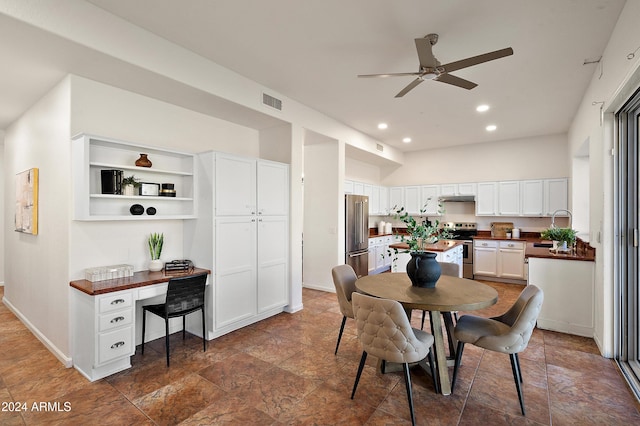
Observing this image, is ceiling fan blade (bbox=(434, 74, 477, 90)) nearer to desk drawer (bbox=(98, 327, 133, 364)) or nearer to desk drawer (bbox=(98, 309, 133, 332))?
desk drawer (bbox=(98, 309, 133, 332))

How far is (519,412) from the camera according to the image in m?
2.24

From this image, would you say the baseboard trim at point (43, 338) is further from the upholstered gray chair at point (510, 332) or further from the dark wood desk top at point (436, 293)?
the upholstered gray chair at point (510, 332)

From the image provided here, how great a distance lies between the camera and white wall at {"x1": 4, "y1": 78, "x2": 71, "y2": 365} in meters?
2.97

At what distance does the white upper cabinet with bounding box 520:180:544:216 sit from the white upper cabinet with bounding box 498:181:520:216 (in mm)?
104

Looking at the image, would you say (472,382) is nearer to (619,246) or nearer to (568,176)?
(619,246)

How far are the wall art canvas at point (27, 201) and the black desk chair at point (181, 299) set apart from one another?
1.70m

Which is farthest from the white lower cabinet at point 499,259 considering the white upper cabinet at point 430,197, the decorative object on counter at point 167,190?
the decorative object on counter at point 167,190

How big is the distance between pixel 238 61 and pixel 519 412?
3.88 metres

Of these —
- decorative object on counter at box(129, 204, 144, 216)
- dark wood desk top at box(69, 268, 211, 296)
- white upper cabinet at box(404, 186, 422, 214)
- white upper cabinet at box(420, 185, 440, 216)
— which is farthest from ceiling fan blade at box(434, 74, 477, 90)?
white upper cabinet at box(404, 186, 422, 214)

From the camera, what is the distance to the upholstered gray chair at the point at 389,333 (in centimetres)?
212

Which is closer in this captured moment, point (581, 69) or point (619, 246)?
point (619, 246)

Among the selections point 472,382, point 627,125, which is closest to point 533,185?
point 627,125

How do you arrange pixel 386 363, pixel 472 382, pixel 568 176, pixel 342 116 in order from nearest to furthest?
pixel 472 382
pixel 386 363
pixel 342 116
pixel 568 176

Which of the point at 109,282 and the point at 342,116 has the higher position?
the point at 342,116
